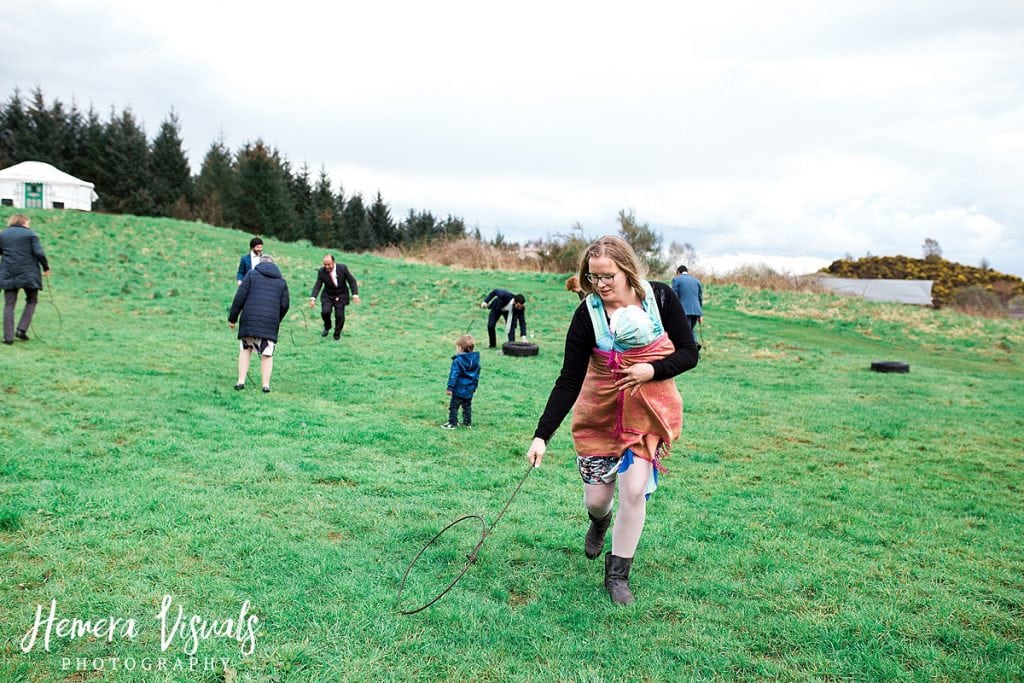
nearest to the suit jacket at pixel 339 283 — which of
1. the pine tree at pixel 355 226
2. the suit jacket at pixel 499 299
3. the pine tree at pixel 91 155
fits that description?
the suit jacket at pixel 499 299

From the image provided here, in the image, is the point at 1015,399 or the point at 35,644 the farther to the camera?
the point at 1015,399

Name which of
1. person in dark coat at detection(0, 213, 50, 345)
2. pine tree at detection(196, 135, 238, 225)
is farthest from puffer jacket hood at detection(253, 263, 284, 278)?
pine tree at detection(196, 135, 238, 225)

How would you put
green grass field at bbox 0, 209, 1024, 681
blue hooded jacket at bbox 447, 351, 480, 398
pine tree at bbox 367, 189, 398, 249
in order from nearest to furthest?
1. green grass field at bbox 0, 209, 1024, 681
2. blue hooded jacket at bbox 447, 351, 480, 398
3. pine tree at bbox 367, 189, 398, 249

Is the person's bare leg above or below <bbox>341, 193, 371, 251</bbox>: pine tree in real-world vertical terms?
below

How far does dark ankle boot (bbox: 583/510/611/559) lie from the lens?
13.4 feet

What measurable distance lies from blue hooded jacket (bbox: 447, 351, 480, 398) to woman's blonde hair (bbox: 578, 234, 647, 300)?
4.19 m

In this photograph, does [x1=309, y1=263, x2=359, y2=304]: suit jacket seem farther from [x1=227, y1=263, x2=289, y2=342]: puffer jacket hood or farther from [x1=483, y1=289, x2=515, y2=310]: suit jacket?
[x1=227, y1=263, x2=289, y2=342]: puffer jacket hood

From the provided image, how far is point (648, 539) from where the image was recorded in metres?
4.57

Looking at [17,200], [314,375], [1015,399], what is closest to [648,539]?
[314,375]

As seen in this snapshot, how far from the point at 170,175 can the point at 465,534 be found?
161ft

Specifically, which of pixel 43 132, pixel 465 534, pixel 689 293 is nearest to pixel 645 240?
pixel 689 293

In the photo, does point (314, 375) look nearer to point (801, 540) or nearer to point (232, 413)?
point (232, 413)

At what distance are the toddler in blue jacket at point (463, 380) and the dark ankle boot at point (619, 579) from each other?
4.14 meters

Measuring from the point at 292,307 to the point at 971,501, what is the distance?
17.6 meters
